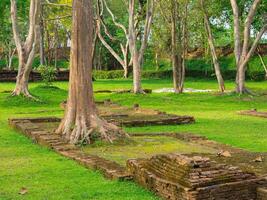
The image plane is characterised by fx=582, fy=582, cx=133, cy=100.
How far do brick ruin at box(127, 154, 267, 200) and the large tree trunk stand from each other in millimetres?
4587

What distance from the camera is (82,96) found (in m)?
12.4

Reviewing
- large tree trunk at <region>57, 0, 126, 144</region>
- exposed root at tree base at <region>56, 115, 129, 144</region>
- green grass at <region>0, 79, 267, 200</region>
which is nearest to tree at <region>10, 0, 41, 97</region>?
green grass at <region>0, 79, 267, 200</region>

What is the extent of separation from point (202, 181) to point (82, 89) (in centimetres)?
590

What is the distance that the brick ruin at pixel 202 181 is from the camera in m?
6.89

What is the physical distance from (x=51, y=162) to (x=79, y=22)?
11.6ft

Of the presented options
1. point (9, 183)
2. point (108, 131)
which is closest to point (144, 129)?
point (108, 131)

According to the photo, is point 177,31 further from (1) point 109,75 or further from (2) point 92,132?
(2) point 92,132

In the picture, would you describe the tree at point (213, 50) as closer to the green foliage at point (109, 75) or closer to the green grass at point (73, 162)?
the green grass at point (73, 162)

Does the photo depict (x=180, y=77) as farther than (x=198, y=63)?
No

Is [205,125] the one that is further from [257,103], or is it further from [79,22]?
[257,103]

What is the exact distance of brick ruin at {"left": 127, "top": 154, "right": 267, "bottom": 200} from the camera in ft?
22.6

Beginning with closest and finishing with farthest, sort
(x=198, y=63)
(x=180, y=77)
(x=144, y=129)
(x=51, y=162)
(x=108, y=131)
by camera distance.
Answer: (x=51, y=162) → (x=108, y=131) → (x=144, y=129) → (x=180, y=77) → (x=198, y=63)

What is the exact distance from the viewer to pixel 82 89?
489 inches

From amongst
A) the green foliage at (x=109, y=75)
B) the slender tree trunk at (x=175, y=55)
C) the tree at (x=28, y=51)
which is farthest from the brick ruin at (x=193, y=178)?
the green foliage at (x=109, y=75)
